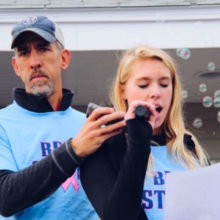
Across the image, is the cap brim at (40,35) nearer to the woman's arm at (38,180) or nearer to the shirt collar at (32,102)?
the shirt collar at (32,102)

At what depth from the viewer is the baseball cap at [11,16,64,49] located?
198cm

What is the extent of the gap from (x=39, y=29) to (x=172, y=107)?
→ 61 centimetres

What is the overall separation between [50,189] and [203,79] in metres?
5.45

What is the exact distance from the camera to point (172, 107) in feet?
5.75

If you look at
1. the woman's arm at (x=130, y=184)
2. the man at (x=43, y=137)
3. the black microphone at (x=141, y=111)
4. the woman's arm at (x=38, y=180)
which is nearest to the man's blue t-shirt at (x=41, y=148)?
the man at (x=43, y=137)

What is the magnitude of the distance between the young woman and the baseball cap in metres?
0.36

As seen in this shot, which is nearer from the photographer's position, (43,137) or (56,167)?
(56,167)

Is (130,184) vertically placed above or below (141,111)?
below

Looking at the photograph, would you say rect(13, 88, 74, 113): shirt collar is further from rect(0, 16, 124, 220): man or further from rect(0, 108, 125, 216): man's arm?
rect(0, 108, 125, 216): man's arm

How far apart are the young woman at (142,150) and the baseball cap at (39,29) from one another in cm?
36

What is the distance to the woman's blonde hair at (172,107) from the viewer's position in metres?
1.70

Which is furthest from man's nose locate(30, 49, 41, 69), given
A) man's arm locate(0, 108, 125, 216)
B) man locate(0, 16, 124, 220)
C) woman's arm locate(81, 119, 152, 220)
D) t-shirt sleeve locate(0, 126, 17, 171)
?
woman's arm locate(81, 119, 152, 220)

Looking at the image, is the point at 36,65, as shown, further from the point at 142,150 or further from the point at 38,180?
the point at 142,150

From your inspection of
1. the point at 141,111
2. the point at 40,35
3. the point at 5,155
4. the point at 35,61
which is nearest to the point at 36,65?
the point at 35,61
